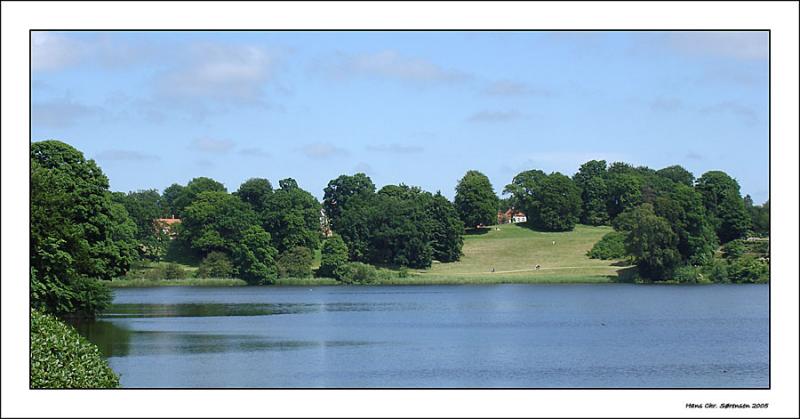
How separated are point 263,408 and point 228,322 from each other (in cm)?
3605

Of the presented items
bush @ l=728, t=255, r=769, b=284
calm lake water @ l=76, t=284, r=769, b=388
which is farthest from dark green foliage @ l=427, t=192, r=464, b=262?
calm lake water @ l=76, t=284, r=769, b=388

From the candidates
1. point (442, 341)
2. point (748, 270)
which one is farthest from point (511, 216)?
point (442, 341)

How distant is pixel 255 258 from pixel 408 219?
2047 cm

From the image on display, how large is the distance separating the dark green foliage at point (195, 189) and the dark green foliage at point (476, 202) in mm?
→ 28892

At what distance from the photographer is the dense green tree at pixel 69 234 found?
36.5 m

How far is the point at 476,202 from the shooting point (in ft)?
403

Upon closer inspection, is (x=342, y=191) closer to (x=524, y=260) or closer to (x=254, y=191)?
(x=254, y=191)

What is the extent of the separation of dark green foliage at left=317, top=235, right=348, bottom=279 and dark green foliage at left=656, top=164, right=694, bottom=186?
1740 inches

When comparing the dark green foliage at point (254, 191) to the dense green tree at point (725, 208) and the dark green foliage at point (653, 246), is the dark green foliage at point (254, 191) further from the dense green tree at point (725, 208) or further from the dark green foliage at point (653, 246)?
the dense green tree at point (725, 208)

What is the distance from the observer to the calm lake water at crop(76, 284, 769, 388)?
31.2m

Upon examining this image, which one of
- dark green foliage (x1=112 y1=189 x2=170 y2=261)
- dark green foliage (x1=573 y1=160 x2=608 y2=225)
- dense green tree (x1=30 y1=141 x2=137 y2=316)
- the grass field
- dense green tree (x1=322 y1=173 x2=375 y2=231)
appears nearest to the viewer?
dense green tree (x1=30 y1=141 x2=137 y2=316)

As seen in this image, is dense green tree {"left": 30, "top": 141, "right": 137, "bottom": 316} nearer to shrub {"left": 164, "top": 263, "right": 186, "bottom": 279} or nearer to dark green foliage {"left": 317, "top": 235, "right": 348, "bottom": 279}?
shrub {"left": 164, "top": 263, "right": 186, "bottom": 279}

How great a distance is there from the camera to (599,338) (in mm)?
42781

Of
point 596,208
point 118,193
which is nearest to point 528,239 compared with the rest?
point 596,208
